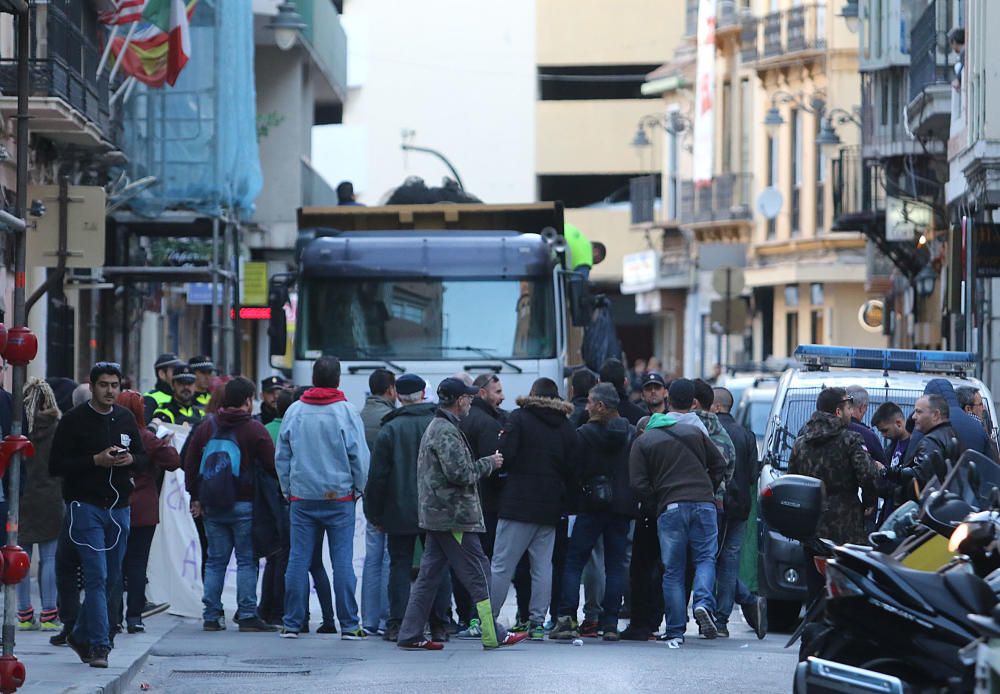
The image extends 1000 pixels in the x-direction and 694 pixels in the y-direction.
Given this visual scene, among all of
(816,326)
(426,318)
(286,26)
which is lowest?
(426,318)

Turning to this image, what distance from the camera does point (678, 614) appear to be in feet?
47.8

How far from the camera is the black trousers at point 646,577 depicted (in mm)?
15219

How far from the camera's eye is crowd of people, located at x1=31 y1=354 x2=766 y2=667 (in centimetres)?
1420

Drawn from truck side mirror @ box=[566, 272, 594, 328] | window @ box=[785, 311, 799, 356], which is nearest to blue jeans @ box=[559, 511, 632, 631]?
truck side mirror @ box=[566, 272, 594, 328]

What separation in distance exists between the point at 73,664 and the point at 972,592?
665cm

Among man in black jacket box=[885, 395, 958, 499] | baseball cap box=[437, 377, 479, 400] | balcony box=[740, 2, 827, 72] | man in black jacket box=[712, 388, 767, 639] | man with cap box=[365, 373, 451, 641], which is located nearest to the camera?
man in black jacket box=[885, 395, 958, 499]

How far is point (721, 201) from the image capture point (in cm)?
5584

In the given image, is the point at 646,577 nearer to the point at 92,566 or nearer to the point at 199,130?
the point at 92,566

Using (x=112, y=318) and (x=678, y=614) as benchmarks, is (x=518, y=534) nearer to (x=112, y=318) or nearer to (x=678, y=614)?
(x=678, y=614)

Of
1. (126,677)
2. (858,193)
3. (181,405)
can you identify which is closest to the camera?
(126,677)

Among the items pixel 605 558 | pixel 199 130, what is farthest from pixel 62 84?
pixel 605 558

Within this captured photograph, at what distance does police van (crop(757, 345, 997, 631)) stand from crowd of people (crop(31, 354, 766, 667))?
31cm

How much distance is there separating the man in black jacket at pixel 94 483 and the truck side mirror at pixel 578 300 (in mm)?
8054

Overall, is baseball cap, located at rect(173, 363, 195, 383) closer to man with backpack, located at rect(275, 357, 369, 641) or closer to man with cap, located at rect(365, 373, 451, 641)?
man with backpack, located at rect(275, 357, 369, 641)
